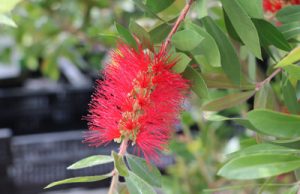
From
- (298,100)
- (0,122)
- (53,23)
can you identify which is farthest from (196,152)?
(0,122)

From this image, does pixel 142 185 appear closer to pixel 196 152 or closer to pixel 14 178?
pixel 196 152

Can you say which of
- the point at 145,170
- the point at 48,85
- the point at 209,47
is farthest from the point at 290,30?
the point at 48,85

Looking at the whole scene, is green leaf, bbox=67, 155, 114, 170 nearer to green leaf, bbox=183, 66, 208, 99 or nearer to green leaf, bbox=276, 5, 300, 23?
green leaf, bbox=183, 66, 208, 99

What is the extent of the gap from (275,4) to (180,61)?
238 mm

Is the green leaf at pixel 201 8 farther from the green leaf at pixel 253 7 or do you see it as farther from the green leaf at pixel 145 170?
the green leaf at pixel 145 170

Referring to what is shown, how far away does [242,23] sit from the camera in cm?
55

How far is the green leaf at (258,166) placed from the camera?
47 centimetres

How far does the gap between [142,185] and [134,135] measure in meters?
0.05

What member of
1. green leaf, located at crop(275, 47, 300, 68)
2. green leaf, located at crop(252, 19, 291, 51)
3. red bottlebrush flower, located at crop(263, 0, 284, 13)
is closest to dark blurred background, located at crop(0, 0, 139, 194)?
red bottlebrush flower, located at crop(263, 0, 284, 13)

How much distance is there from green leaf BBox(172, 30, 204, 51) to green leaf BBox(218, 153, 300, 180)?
136 mm

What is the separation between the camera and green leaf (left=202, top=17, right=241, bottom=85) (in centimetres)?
60

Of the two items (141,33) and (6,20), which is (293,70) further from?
(6,20)

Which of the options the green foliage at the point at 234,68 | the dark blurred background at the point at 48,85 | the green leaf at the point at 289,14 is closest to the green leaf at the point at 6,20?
the green foliage at the point at 234,68

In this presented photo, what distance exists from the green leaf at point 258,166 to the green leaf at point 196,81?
0.37 ft
